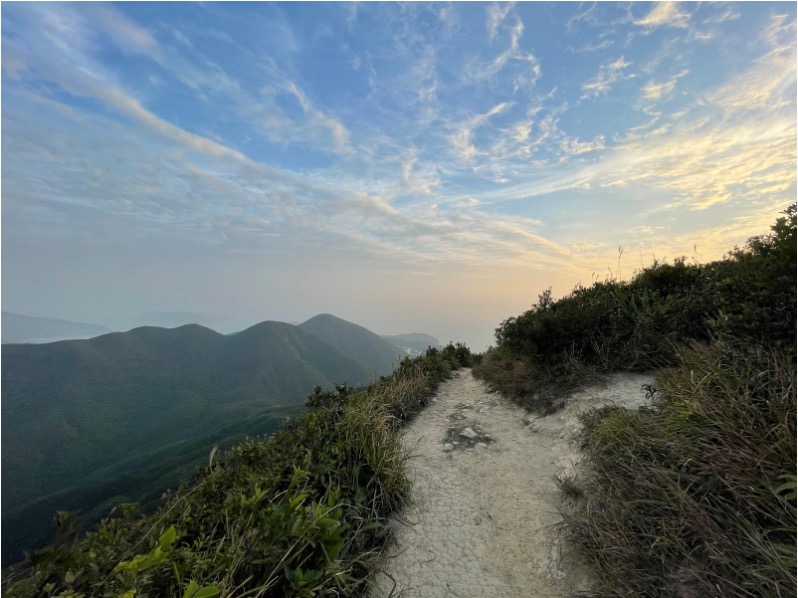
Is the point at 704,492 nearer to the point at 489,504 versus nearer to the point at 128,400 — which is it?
the point at 489,504

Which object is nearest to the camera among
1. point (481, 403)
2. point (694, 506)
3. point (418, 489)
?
point (694, 506)

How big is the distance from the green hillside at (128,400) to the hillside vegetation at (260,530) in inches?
1744

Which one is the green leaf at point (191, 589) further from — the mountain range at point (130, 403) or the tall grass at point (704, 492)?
the mountain range at point (130, 403)

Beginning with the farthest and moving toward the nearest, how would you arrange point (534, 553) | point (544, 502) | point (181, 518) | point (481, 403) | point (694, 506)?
point (481, 403) < point (544, 502) < point (534, 553) < point (181, 518) < point (694, 506)

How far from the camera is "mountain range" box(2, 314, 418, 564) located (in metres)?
62.3

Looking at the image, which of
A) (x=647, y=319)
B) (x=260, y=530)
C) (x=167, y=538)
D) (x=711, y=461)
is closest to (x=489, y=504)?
(x=711, y=461)

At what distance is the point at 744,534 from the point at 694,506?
1.13 ft

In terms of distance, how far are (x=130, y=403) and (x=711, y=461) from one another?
160 meters

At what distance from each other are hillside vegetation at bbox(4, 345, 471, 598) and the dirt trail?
1.46 feet

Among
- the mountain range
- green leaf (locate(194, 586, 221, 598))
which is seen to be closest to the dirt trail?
green leaf (locate(194, 586, 221, 598))

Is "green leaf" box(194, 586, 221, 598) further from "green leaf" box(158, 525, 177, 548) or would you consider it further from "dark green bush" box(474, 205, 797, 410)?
"dark green bush" box(474, 205, 797, 410)

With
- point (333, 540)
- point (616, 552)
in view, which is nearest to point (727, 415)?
point (616, 552)

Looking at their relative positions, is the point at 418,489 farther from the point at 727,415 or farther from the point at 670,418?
the point at 727,415

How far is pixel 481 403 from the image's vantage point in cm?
866
